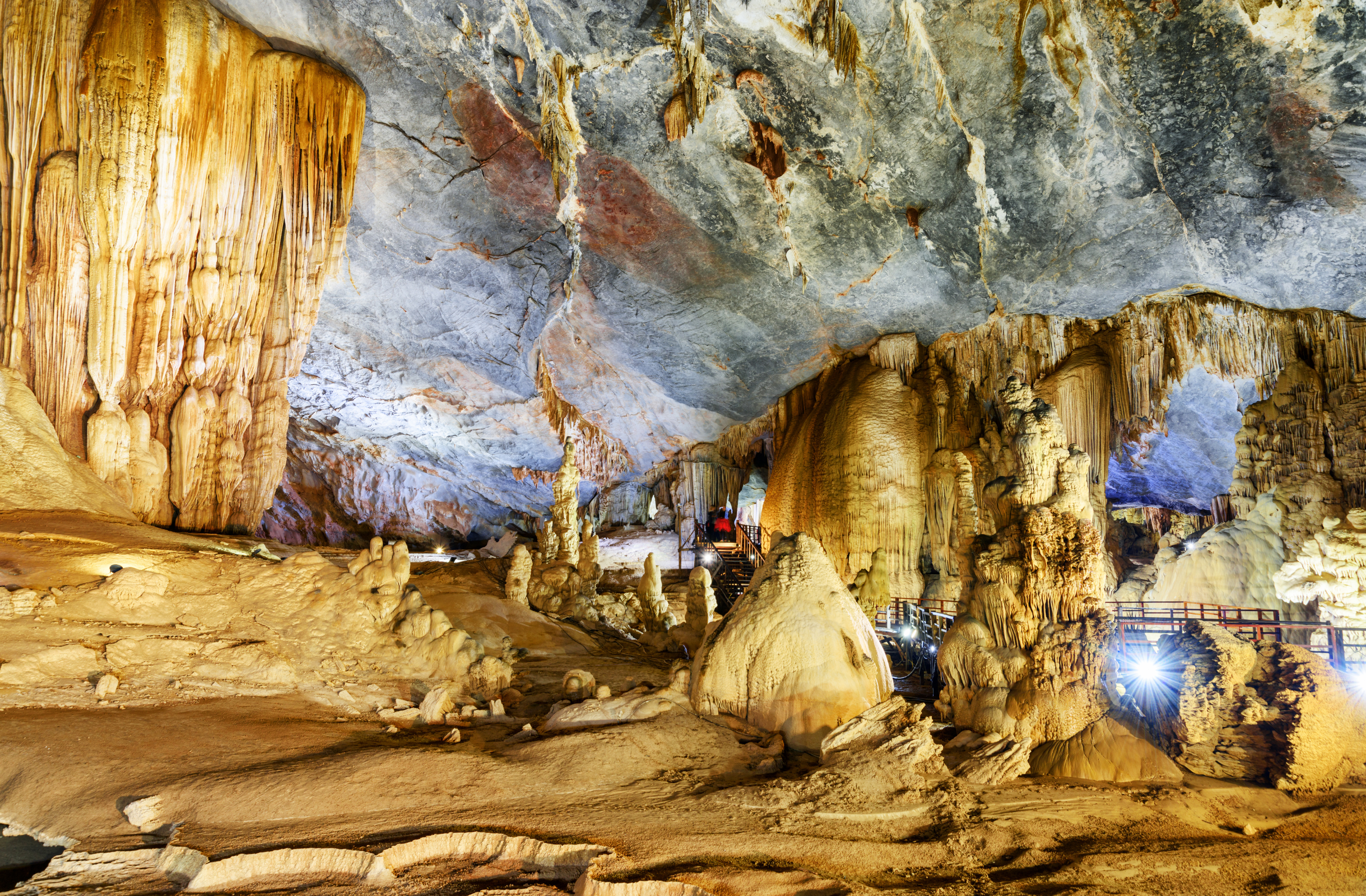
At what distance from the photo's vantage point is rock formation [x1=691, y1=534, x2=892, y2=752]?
612 centimetres

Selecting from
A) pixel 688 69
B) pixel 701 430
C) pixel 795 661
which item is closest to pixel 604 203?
pixel 688 69

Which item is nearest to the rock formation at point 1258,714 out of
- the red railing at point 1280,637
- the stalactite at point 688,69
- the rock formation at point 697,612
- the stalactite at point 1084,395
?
the red railing at point 1280,637

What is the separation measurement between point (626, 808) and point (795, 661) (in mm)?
2195

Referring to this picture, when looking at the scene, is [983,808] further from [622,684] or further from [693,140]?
[693,140]

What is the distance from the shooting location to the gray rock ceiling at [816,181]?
29.3 feet

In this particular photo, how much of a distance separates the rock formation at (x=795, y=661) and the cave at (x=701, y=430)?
0.04 metres

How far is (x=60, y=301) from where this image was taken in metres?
10.7

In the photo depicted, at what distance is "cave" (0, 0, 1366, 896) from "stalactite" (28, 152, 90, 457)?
56mm

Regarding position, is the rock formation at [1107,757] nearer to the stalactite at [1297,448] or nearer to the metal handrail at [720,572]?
the metal handrail at [720,572]

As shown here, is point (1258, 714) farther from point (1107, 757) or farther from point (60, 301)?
point (60, 301)

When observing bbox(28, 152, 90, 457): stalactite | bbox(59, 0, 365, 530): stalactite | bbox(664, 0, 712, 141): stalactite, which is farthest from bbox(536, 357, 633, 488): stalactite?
bbox(28, 152, 90, 457): stalactite

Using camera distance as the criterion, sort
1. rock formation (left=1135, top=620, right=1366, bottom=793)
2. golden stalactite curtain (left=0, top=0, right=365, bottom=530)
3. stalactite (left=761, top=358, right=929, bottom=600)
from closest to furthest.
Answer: rock formation (left=1135, top=620, right=1366, bottom=793) → golden stalactite curtain (left=0, top=0, right=365, bottom=530) → stalactite (left=761, top=358, right=929, bottom=600)

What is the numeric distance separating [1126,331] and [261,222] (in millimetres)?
14204

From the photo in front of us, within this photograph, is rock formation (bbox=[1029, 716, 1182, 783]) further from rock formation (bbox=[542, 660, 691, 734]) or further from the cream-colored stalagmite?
the cream-colored stalagmite
